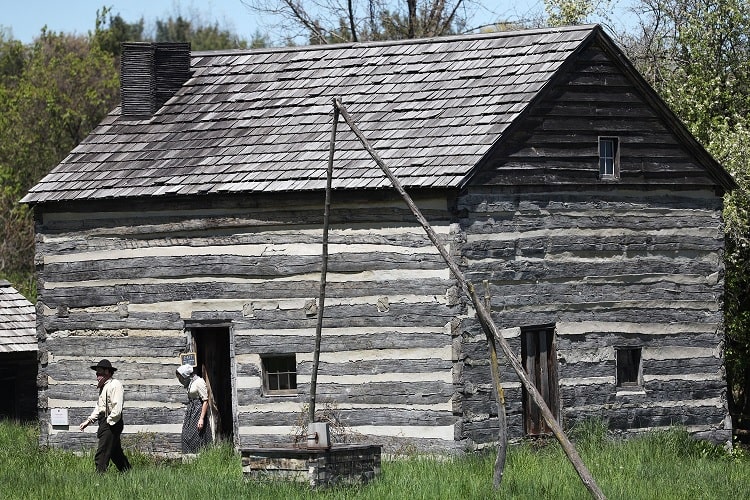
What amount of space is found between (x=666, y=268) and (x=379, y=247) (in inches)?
173

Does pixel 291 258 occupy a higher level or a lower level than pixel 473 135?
lower

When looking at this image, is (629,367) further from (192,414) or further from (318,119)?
(192,414)

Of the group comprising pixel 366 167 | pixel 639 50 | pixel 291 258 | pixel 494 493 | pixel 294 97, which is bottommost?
pixel 494 493

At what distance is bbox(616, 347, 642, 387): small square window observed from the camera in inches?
749

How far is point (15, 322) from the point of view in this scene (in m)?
25.0

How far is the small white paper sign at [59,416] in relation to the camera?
780 inches

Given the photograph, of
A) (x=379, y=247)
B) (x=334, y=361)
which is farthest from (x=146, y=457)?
(x=379, y=247)

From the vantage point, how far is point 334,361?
18.0 m

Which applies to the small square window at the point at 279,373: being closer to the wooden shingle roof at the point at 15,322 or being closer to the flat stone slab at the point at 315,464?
the flat stone slab at the point at 315,464

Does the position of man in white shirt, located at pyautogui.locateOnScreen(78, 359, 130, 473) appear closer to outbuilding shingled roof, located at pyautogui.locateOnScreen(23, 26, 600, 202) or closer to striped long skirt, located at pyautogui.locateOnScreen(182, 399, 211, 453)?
striped long skirt, located at pyautogui.locateOnScreen(182, 399, 211, 453)

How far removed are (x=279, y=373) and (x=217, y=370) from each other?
3.97 ft

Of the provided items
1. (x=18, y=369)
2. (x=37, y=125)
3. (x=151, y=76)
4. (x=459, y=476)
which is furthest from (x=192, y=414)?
(x=37, y=125)

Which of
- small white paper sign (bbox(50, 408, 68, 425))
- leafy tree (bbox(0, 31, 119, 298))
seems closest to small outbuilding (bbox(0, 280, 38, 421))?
small white paper sign (bbox(50, 408, 68, 425))

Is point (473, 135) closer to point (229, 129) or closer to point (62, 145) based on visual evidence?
point (229, 129)
